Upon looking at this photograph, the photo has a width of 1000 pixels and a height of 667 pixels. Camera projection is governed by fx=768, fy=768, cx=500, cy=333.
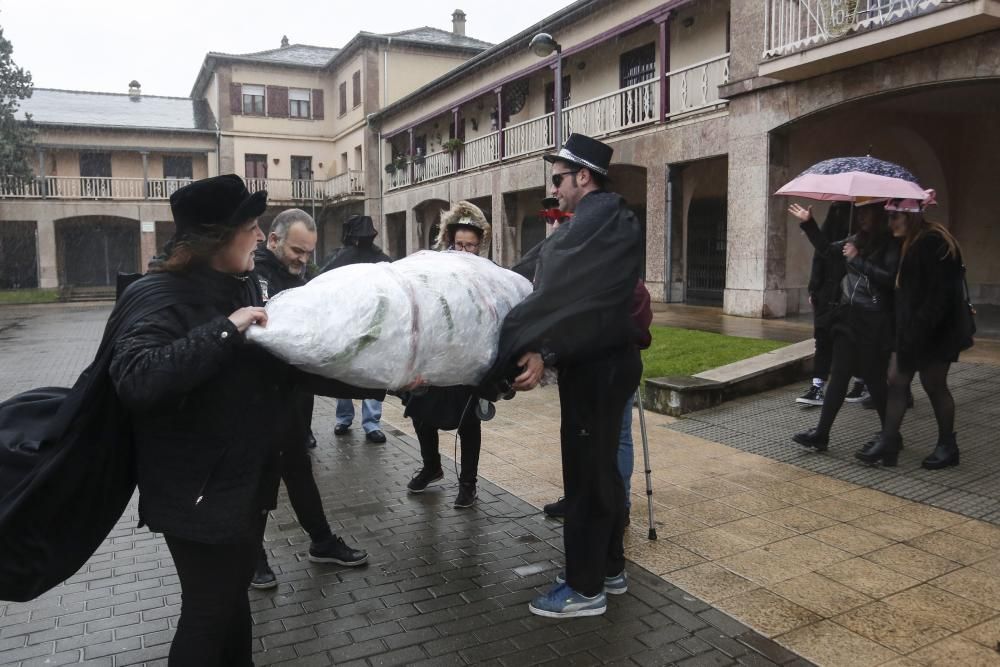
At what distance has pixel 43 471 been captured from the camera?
2.15 m

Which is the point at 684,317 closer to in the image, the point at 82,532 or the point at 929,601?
the point at 929,601

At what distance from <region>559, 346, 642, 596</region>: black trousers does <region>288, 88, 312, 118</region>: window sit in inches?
1569

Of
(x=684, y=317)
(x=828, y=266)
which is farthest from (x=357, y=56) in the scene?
(x=828, y=266)

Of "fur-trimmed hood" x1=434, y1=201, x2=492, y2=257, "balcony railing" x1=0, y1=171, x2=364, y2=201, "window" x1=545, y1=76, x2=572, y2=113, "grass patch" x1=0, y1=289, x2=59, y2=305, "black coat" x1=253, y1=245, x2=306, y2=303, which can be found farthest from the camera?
"balcony railing" x1=0, y1=171, x2=364, y2=201

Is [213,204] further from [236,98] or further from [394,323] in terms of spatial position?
[236,98]

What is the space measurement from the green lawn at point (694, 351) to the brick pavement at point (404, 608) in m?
4.33

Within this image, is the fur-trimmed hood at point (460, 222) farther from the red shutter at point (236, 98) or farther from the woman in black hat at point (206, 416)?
the red shutter at point (236, 98)

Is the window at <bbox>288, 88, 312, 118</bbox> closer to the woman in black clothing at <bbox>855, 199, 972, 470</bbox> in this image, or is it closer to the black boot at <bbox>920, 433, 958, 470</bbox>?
the woman in black clothing at <bbox>855, 199, 972, 470</bbox>

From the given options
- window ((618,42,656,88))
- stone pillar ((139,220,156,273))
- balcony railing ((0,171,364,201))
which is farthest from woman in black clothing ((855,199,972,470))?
stone pillar ((139,220,156,273))

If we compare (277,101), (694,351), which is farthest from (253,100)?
(694,351)

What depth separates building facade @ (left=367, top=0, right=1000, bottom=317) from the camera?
1095 cm

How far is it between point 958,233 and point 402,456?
48.4 ft

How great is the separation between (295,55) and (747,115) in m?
33.4

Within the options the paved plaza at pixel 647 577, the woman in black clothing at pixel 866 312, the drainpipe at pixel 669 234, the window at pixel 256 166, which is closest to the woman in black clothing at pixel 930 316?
the woman in black clothing at pixel 866 312
